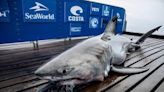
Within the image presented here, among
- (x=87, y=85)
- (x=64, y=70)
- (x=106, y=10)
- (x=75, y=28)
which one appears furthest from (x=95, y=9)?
(x=64, y=70)

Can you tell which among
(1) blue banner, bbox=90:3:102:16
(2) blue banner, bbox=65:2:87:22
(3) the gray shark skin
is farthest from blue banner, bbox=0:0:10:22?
(1) blue banner, bbox=90:3:102:16

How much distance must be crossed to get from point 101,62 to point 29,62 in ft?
4.08

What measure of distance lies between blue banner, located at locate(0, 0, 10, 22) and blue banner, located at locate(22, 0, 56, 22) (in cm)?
30

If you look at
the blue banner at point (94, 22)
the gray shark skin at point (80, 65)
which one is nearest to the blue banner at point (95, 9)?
the blue banner at point (94, 22)

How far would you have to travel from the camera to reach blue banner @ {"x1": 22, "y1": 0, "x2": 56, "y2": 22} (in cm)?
342

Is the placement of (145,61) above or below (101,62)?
below

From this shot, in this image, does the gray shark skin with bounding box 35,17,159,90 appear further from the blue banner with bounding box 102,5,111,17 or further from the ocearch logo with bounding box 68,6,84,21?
the blue banner with bounding box 102,5,111,17

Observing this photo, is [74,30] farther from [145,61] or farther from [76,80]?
[76,80]

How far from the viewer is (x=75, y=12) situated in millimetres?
4348

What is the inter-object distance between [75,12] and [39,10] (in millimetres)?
937

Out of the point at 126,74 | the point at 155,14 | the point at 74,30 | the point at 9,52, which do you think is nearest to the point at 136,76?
the point at 126,74

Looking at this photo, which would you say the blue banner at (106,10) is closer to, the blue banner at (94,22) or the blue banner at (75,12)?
the blue banner at (94,22)

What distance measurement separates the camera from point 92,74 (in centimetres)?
158

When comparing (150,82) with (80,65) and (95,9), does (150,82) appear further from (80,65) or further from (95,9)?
(95,9)
